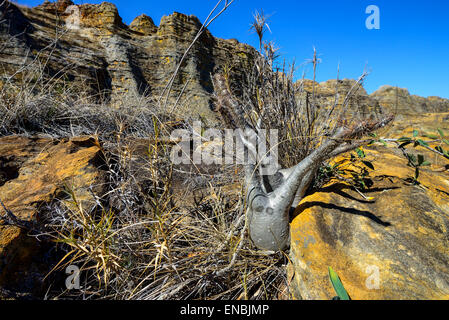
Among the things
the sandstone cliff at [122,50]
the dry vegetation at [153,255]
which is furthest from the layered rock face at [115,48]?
the dry vegetation at [153,255]

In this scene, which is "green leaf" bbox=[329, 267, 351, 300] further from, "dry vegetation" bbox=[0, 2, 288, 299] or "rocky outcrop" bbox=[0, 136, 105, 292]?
"rocky outcrop" bbox=[0, 136, 105, 292]

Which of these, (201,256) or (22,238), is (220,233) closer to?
(201,256)

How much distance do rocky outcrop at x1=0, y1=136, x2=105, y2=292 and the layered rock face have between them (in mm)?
3929

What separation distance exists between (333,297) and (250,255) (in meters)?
0.47

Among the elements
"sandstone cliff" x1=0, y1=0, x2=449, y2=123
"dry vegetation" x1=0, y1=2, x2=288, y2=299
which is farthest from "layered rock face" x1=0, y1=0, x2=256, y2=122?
"dry vegetation" x1=0, y1=2, x2=288, y2=299

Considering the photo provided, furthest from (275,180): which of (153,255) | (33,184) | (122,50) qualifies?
(122,50)

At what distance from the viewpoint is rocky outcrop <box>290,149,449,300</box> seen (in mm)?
784

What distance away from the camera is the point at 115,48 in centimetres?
682

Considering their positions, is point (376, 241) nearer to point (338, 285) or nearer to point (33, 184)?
point (338, 285)

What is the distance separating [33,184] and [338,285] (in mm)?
1875

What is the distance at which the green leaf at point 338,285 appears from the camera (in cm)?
74

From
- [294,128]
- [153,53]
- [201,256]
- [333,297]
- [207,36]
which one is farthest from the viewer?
[207,36]

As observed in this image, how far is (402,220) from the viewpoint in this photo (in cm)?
102
